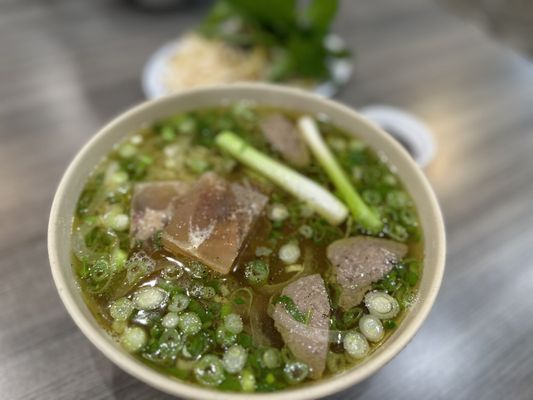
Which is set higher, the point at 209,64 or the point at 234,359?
the point at 234,359

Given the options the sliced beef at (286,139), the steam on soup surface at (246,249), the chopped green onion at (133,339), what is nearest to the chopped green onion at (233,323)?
the steam on soup surface at (246,249)

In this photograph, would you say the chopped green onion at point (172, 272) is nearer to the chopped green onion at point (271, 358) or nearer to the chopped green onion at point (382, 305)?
the chopped green onion at point (271, 358)

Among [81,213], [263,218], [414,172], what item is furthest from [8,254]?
[414,172]

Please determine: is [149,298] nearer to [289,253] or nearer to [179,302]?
[179,302]

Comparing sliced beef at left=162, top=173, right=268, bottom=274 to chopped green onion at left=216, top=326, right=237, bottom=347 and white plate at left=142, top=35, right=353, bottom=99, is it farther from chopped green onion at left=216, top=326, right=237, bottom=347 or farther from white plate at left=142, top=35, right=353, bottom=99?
white plate at left=142, top=35, right=353, bottom=99

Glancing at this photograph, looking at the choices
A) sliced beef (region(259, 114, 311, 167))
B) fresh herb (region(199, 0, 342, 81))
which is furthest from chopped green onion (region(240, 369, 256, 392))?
fresh herb (region(199, 0, 342, 81))

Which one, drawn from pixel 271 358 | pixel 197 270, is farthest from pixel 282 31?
pixel 271 358

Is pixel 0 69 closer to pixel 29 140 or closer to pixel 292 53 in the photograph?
pixel 29 140
